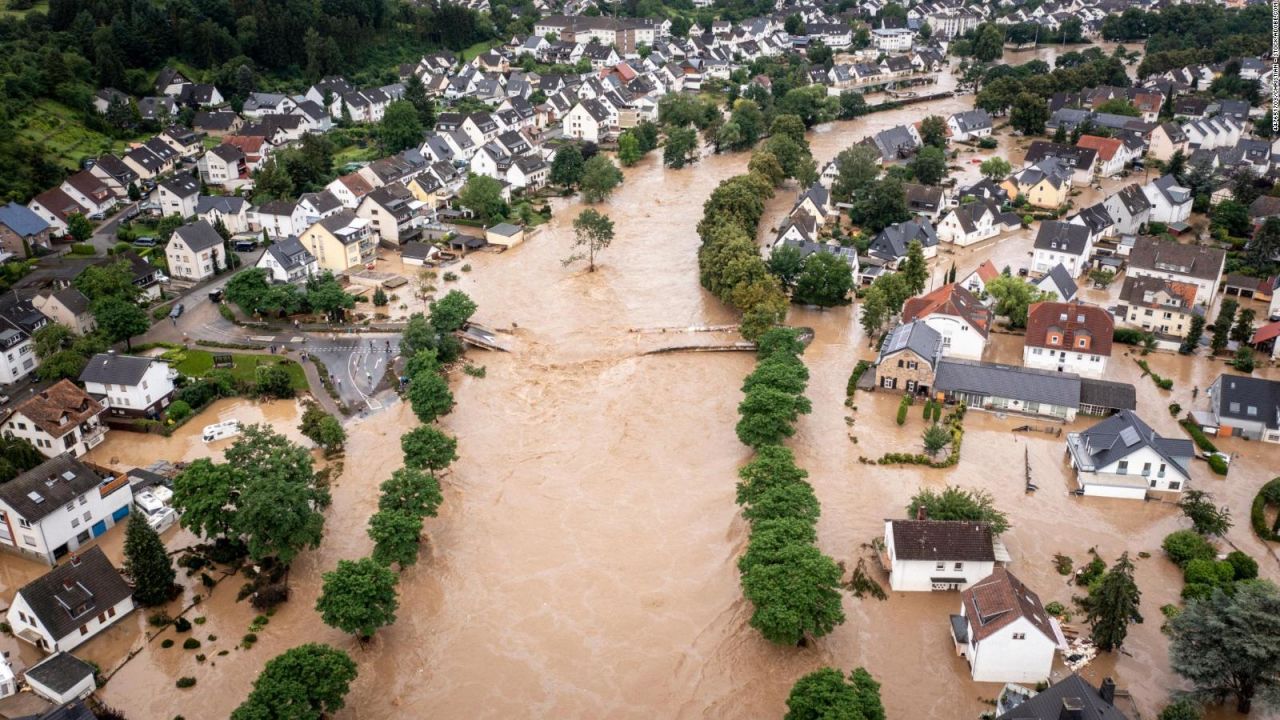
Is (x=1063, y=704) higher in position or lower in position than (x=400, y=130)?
higher

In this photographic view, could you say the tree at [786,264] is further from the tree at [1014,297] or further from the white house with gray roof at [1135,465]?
the white house with gray roof at [1135,465]

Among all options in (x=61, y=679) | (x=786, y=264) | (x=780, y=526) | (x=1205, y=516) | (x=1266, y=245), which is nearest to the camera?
(x=61, y=679)

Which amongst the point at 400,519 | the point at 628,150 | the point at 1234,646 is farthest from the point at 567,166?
the point at 1234,646

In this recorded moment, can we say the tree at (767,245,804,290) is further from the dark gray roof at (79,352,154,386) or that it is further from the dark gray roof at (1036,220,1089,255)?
the dark gray roof at (79,352,154,386)

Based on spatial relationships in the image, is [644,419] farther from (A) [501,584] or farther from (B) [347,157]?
(B) [347,157]

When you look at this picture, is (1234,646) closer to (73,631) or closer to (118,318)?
(73,631)

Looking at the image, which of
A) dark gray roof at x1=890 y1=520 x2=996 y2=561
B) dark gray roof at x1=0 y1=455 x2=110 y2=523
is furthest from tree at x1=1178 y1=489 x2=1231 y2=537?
dark gray roof at x1=0 y1=455 x2=110 y2=523
